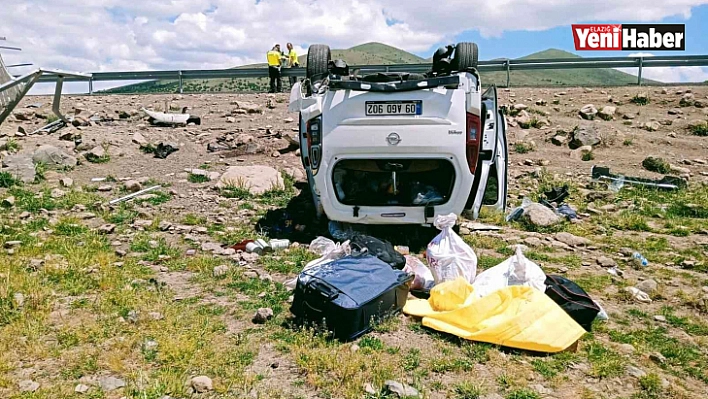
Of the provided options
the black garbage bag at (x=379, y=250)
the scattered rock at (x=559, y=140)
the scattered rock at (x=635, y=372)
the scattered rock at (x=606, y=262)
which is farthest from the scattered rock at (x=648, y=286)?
the scattered rock at (x=559, y=140)

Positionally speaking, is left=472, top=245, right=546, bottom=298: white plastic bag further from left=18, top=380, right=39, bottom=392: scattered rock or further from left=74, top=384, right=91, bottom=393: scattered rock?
left=18, top=380, right=39, bottom=392: scattered rock

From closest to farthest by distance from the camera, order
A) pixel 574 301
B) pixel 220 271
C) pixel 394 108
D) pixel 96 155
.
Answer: pixel 574 301 → pixel 220 271 → pixel 394 108 → pixel 96 155

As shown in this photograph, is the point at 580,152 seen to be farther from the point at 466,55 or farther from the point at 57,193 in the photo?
the point at 57,193

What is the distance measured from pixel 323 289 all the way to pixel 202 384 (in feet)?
3.48

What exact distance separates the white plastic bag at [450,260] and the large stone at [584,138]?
7621mm

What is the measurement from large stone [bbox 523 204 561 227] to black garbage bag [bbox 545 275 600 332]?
105 inches

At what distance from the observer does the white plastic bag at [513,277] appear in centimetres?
454

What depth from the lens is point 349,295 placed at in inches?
159

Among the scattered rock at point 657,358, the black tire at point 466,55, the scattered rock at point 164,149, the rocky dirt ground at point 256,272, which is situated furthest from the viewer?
the scattered rock at point 164,149

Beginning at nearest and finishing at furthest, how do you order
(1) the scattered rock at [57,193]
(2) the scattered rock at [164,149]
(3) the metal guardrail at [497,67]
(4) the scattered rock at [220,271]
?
(4) the scattered rock at [220,271] < (1) the scattered rock at [57,193] < (2) the scattered rock at [164,149] < (3) the metal guardrail at [497,67]

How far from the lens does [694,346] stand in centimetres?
397

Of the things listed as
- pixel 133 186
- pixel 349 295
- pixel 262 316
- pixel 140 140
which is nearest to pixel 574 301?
pixel 349 295

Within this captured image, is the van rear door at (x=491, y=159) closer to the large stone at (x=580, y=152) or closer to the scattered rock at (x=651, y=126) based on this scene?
the large stone at (x=580, y=152)

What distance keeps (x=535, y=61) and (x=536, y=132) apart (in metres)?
7.61
